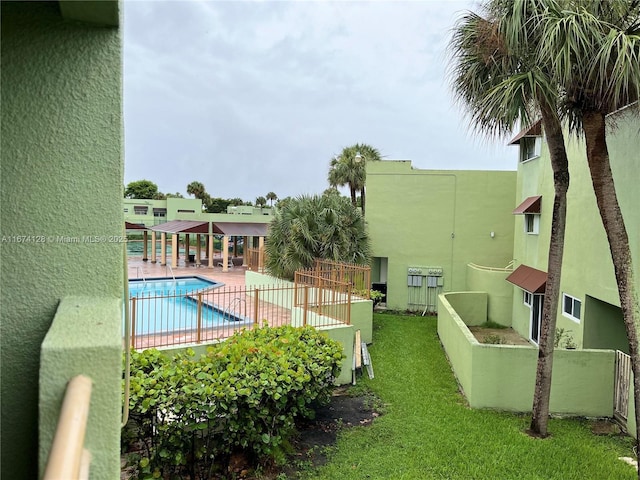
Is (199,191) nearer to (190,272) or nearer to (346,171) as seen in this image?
(346,171)

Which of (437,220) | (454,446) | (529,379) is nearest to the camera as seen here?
(454,446)

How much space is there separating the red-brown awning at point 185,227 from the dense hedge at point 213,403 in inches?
825

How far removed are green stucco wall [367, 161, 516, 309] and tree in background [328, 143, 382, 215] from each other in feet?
33.0

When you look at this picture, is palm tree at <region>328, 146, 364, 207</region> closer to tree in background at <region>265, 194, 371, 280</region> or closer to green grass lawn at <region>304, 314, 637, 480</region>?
tree in background at <region>265, 194, 371, 280</region>

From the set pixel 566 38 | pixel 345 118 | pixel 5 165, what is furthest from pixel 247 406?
pixel 345 118

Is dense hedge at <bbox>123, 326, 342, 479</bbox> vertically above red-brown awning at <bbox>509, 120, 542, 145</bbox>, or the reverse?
red-brown awning at <bbox>509, 120, 542, 145</bbox>

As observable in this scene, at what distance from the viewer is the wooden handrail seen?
4.09ft

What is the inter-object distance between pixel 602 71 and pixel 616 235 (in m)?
2.49

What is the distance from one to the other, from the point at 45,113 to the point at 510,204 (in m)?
20.8

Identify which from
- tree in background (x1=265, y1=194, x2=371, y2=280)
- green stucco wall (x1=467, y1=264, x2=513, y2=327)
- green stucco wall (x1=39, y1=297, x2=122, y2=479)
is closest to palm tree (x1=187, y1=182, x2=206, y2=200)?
tree in background (x1=265, y1=194, x2=371, y2=280)

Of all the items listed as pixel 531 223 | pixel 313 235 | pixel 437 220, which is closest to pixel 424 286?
pixel 437 220

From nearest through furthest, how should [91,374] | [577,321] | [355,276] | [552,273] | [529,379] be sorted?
[91,374] < [552,273] < [529,379] < [577,321] < [355,276]

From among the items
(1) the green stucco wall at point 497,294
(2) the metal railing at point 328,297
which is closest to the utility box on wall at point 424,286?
(1) the green stucco wall at point 497,294

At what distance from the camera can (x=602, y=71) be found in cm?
615
